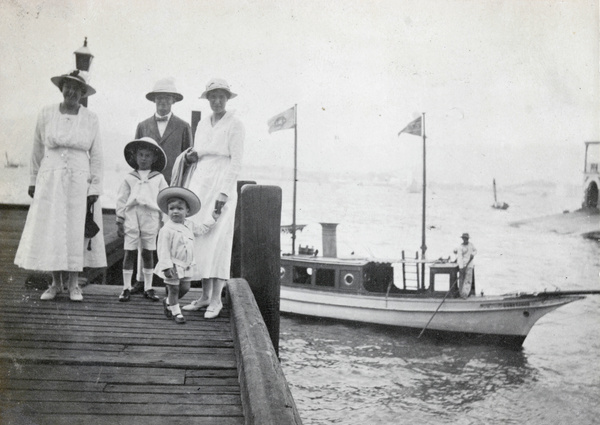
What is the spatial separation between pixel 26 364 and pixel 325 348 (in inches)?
690

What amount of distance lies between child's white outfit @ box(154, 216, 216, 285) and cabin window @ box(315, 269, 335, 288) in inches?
693

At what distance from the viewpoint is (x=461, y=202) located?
11719 centimetres

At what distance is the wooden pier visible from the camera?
2.20 meters

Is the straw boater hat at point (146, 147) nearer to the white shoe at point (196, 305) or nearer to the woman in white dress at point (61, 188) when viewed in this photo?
the woman in white dress at point (61, 188)

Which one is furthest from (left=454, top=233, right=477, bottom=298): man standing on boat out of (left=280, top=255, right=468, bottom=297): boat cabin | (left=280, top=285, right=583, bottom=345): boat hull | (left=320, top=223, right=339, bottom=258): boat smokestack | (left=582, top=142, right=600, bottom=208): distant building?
(left=582, top=142, right=600, bottom=208): distant building

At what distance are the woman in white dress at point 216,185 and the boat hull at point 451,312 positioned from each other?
17.2 metres

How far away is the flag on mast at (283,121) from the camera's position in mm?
23062

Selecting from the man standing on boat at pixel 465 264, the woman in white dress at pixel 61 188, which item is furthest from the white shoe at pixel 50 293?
the man standing on boat at pixel 465 264

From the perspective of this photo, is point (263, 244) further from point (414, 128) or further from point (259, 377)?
point (414, 128)

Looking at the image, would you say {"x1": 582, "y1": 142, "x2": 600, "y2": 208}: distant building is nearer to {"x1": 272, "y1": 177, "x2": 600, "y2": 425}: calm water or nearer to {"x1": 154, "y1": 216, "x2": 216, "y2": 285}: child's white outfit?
{"x1": 272, "y1": 177, "x2": 600, "y2": 425}: calm water

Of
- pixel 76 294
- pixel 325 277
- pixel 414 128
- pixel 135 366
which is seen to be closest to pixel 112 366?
pixel 135 366

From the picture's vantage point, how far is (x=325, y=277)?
21547 mm

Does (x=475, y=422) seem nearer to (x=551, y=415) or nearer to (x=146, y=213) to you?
(x=551, y=415)

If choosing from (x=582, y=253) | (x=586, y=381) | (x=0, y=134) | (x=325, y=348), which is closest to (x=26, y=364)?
(x=0, y=134)
